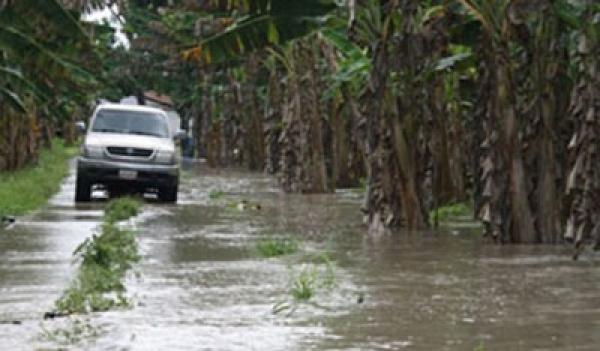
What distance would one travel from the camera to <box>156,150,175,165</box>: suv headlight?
24516mm

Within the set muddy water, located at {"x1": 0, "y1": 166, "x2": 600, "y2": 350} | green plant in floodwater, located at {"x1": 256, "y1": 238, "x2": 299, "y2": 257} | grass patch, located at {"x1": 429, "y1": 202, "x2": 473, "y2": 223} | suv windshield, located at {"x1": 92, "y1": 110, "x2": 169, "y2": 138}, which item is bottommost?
muddy water, located at {"x1": 0, "y1": 166, "x2": 600, "y2": 350}

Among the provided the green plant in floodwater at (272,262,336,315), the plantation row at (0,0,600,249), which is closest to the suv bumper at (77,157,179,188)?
the plantation row at (0,0,600,249)

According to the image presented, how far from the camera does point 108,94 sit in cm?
6744

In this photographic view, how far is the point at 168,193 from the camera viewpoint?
24.8 metres

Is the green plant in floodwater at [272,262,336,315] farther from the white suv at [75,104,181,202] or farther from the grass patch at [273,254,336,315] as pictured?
the white suv at [75,104,181,202]

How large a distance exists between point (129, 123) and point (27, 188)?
2.54 meters

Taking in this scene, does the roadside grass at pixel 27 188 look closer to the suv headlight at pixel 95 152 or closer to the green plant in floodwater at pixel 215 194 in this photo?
the suv headlight at pixel 95 152

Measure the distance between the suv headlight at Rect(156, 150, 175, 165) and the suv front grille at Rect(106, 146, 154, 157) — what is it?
168 mm

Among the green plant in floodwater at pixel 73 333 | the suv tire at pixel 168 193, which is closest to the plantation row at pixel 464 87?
the suv tire at pixel 168 193

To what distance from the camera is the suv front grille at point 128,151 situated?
2430cm

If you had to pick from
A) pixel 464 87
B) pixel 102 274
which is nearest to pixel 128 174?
pixel 464 87

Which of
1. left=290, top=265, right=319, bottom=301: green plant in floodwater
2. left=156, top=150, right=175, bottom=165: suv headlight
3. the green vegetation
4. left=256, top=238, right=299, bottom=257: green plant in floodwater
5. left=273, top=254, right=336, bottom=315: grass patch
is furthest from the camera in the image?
left=156, top=150, right=175, bottom=165: suv headlight

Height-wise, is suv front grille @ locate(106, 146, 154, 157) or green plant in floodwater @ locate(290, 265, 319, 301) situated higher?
suv front grille @ locate(106, 146, 154, 157)

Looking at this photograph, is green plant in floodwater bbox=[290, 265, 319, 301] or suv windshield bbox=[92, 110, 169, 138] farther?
suv windshield bbox=[92, 110, 169, 138]
